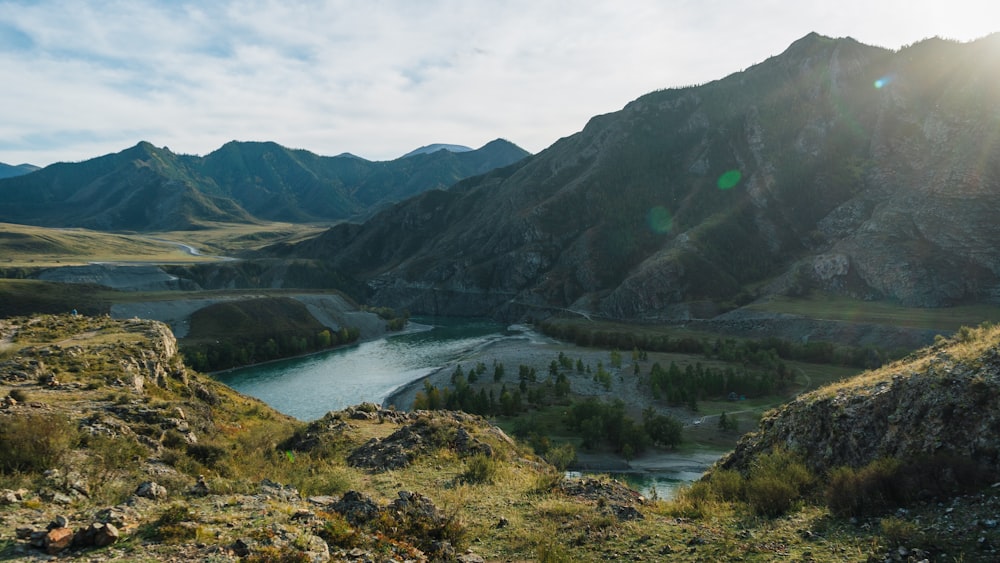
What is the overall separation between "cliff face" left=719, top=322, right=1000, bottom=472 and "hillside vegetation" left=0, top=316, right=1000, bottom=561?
10 cm

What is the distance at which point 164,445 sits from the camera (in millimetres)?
20375

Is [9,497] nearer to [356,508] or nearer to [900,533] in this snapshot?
[356,508]

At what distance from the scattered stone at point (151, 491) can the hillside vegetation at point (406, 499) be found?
0.16ft

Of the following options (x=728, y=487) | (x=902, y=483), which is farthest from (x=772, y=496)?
(x=902, y=483)

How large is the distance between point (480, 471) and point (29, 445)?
14.2m

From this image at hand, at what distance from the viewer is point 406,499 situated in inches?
583

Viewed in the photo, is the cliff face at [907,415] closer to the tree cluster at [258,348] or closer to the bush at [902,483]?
the bush at [902,483]

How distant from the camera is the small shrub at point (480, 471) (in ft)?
69.2

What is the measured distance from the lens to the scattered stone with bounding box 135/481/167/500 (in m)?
12.7

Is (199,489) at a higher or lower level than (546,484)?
higher

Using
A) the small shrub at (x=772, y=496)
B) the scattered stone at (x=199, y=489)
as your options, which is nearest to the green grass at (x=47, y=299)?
the scattered stone at (x=199, y=489)

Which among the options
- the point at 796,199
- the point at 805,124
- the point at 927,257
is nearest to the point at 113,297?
the point at 927,257

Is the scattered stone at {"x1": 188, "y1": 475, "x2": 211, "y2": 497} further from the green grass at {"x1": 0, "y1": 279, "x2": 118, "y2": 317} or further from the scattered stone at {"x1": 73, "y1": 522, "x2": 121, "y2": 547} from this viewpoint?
the green grass at {"x1": 0, "y1": 279, "x2": 118, "y2": 317}

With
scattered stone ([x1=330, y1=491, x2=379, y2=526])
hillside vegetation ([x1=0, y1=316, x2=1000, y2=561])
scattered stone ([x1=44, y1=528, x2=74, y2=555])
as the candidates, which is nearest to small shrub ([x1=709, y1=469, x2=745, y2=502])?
hillside vegetation ([x1=0, y1=316, x2=1000, y2=561])
